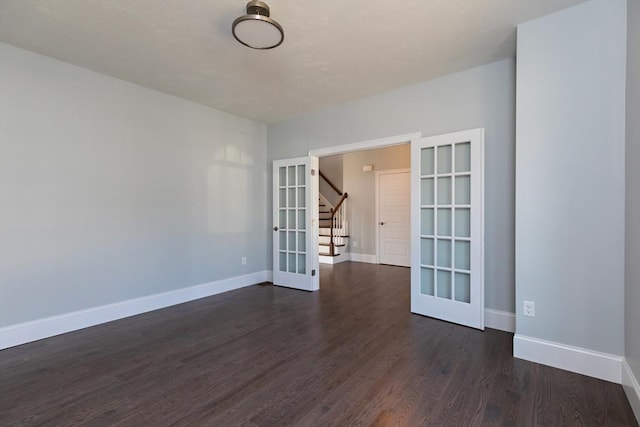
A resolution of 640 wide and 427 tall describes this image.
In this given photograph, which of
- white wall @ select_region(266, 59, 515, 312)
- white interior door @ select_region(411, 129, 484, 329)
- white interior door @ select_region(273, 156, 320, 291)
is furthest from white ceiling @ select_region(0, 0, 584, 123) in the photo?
white interior door @ select_region(273, 156, 320, 291)

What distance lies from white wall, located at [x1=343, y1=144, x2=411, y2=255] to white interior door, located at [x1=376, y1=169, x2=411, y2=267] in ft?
0.51

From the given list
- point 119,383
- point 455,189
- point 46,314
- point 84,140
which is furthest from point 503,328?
point 84,140

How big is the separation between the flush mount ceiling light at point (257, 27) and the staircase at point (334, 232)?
4957 mm

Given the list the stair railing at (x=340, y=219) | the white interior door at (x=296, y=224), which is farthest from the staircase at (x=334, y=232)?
the white interior door at (x=296, y=224)

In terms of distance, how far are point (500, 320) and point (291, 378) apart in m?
2.16

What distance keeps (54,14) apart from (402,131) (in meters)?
3.37

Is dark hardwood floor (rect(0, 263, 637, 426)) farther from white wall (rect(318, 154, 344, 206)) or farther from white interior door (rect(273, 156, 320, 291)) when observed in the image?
white wall (rect(318, 154, 344, 206))

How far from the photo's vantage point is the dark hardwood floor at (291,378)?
5.63 feet

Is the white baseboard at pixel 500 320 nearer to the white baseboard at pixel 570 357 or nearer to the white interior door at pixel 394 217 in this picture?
the white baseboard at pixel 570 357

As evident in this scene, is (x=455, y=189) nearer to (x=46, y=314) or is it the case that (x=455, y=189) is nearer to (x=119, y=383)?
(x=119, y=383)

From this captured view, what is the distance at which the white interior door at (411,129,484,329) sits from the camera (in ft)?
9.68

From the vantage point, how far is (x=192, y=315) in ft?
11.3

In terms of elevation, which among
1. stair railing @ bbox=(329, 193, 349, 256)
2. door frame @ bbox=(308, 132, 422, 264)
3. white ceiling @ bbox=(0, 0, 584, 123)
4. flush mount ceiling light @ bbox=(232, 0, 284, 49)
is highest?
white ceiling @ bbox=(0, 0, 584, 123)

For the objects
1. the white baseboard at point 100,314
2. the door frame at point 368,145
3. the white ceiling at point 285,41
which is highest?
the white ceiling at point 285,41
